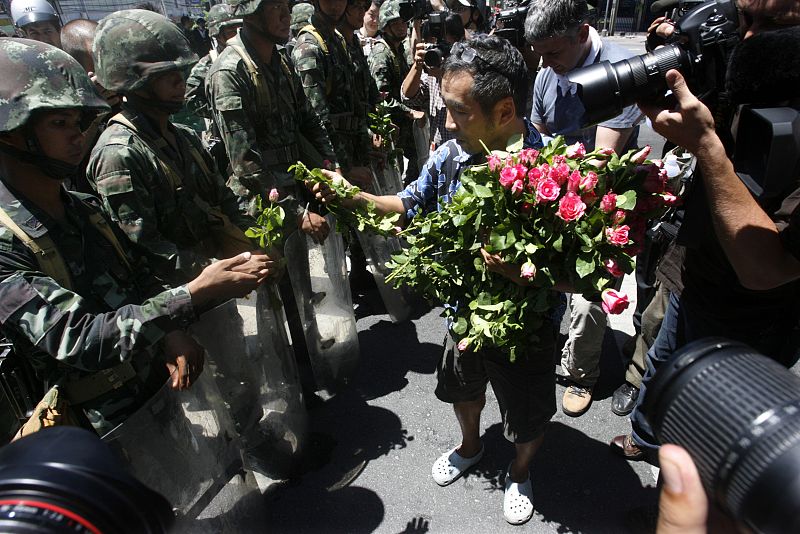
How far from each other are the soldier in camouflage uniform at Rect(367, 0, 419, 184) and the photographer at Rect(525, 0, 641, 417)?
2.32 m

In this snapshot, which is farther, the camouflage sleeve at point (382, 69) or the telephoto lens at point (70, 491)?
the camouflage sleeve at point (382, 69)

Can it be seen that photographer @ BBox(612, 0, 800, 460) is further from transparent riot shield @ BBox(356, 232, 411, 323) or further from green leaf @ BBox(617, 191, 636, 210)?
transparent riot shield @ BBox(356, 232, 411, 323)

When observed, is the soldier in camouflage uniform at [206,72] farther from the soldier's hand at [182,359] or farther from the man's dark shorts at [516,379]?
the man's dark shorts at [516,379]

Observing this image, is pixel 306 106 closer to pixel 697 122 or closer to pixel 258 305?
pixel 258 305

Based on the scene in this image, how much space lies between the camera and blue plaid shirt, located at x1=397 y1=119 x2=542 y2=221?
1999mm

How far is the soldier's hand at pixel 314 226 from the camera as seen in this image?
271cm

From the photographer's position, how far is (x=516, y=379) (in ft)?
6.81

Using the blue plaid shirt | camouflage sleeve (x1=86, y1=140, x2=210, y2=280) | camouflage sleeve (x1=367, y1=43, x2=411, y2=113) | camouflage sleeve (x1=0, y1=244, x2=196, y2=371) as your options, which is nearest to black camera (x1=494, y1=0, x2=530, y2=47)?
camouflage sleeve (x1=367, y1=43, x2=411, y2=113)

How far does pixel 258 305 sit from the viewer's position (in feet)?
7.66

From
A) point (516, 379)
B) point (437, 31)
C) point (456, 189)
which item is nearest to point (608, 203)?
point (456, 189)

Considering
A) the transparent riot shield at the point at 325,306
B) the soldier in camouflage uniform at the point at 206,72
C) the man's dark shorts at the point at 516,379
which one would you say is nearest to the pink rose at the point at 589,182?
the man's dark shorts at the point at 516,379

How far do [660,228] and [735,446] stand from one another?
2.04 metres

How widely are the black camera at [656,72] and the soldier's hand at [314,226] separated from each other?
154cm

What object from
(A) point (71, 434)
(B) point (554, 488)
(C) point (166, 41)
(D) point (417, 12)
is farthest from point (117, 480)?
(D) point (417, 12)
